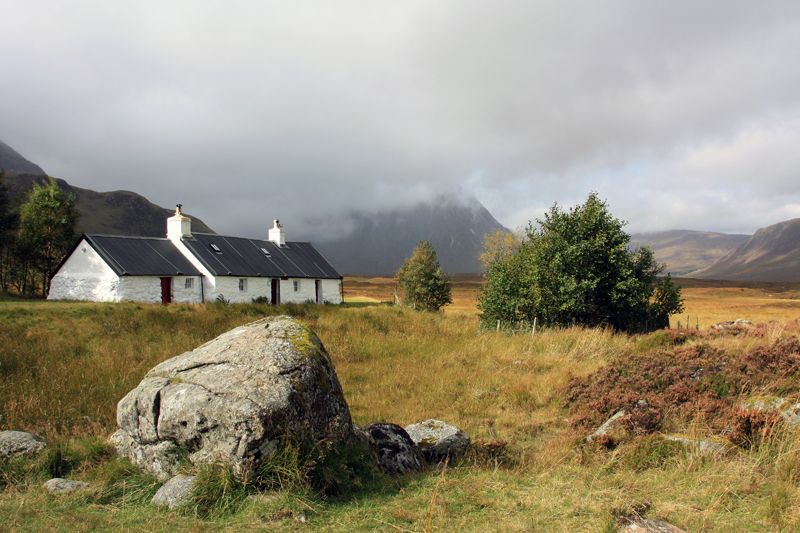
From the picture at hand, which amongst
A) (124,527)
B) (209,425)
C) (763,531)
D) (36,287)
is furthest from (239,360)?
(36,287)

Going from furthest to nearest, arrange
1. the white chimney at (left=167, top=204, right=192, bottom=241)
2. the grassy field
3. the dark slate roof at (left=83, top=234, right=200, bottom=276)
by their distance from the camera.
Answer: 1. the white chimney at (left=167, top=204, right=192, bottom=241)
2. the dark slate roof at (left=83, top=234, right=200, bottom=276)
3. the grassy field

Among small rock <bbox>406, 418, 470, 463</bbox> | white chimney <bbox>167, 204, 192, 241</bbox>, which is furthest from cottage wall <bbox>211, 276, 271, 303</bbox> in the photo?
small rock <bbox>406, 418, 470, 463</bbox>

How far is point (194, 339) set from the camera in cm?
1428

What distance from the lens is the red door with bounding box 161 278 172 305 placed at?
1314 inches

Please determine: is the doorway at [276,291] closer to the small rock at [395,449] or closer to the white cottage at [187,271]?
the white cottage at [187,271]

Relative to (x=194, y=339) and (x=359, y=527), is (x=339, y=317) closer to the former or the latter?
(x=194, y=339)

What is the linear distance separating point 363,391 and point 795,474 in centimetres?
771

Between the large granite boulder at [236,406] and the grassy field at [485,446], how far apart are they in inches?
15.1

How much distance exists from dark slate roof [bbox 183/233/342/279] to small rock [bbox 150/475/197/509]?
33.6 metres

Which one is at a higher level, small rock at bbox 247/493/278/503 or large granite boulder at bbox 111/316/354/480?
large granite boulder at bbox 111/316/354/480

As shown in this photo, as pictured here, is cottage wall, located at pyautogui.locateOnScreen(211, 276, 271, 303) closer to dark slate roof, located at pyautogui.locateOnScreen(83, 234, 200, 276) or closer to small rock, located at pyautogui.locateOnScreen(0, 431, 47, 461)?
dark slate roof, located at pyautogui.locateOnScreen(83, 234, 200, 276)

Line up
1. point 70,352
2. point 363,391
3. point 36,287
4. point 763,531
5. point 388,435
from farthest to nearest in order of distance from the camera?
point 36,287 → point 70,352 → point 363,391 → point 388,435 → point 763,531

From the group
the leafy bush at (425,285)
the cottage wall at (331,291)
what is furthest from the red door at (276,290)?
the leafy bush at (425,285)

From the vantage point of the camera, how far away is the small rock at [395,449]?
5597 millimetres
